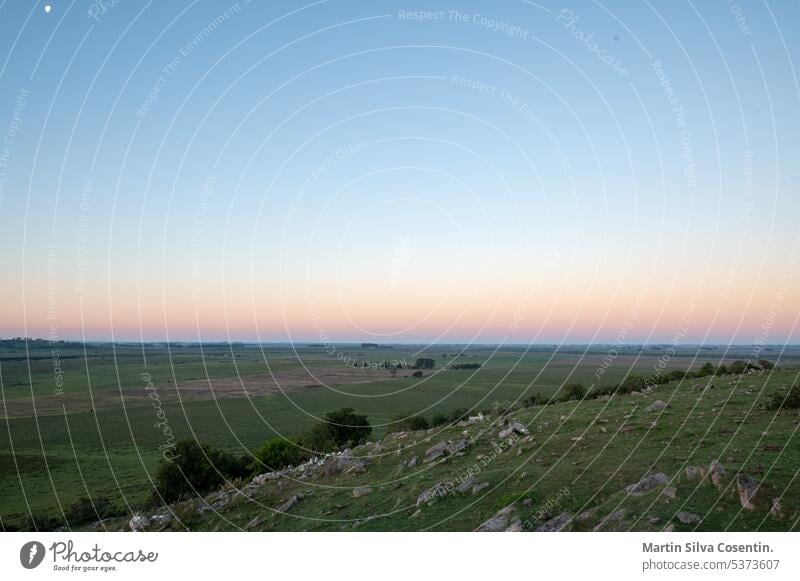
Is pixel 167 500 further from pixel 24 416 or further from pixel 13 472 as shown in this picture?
pixel 24 416

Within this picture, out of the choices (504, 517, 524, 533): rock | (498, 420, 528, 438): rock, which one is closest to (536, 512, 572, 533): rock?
(504, 517, 524, 533): rock

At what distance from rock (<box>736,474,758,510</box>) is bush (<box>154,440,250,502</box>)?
21875mm

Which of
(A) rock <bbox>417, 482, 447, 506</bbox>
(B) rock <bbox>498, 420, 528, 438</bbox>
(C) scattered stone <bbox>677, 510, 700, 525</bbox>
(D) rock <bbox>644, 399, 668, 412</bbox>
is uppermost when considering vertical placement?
(D) rock <bbox>644, 399, 668, 412</bbox>

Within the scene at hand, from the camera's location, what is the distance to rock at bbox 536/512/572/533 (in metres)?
12.2

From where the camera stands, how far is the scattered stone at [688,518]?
1146 centimetres

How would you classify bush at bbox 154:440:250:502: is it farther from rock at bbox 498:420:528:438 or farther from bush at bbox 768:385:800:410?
bush at bbox 768:385:800:410

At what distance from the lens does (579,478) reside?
1488 cm

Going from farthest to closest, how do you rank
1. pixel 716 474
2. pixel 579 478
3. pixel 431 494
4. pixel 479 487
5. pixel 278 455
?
pixel 278 455 < pixel 431 494 < pixel 479 487 < pixel 579 478 < pixel 716 474

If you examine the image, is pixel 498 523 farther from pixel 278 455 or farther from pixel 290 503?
pixel 278 455

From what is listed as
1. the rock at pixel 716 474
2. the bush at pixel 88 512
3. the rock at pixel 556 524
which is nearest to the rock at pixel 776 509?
the rock at pixel 716 474

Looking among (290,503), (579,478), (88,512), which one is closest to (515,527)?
(579,478)

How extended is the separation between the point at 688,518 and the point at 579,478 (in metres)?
3.60
